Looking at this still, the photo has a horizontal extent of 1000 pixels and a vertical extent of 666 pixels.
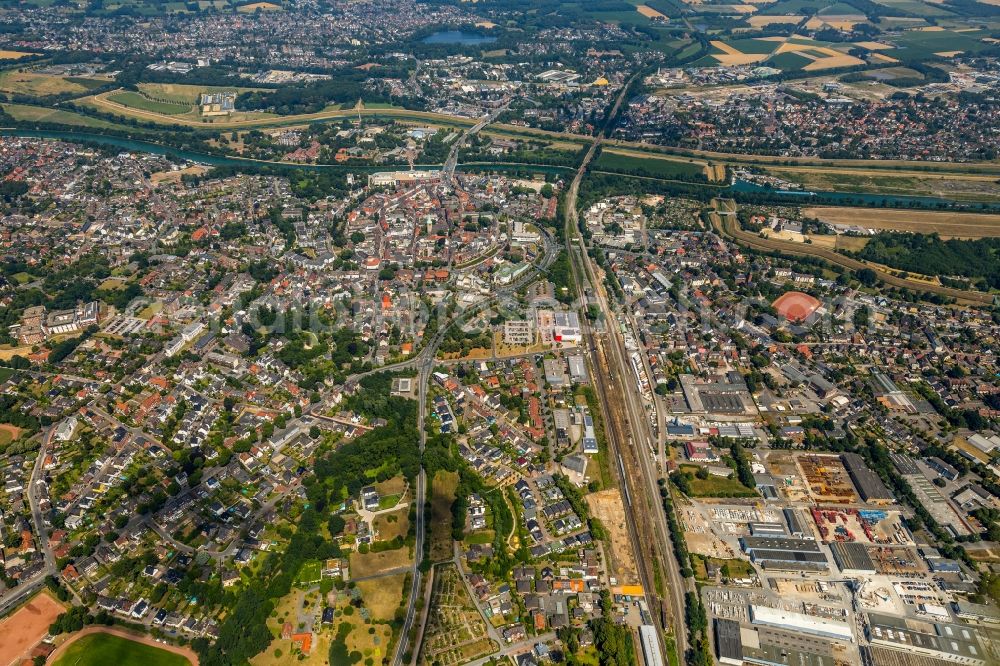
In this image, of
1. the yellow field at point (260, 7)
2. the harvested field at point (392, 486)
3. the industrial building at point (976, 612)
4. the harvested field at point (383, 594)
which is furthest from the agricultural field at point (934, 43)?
the yellow field at point (260, 7)

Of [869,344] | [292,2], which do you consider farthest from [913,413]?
[292,2]

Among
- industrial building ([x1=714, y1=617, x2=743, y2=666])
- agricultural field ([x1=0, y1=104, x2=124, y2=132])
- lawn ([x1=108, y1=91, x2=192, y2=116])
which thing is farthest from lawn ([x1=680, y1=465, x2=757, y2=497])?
lawn ([x1=108, y1=91, x2=192, y2=116])

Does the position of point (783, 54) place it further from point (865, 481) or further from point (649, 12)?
point (865, 481)

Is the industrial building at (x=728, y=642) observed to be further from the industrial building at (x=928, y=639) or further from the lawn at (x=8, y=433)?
the lawn at (x=8, y=433)

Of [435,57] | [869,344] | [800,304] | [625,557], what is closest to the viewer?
[625,557]

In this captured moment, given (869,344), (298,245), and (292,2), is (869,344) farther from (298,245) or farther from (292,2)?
(292,2)

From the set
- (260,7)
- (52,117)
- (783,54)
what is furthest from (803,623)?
(260,7)
